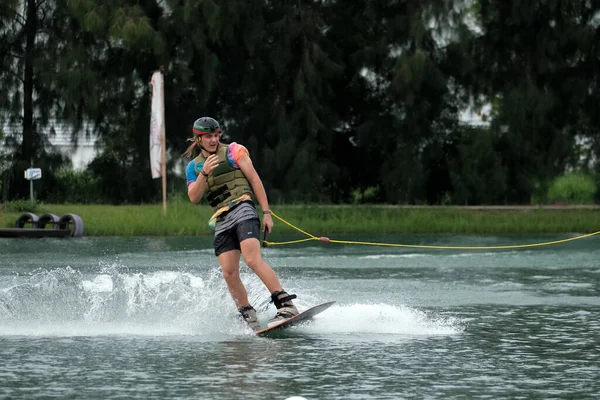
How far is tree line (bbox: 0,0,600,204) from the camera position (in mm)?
34312

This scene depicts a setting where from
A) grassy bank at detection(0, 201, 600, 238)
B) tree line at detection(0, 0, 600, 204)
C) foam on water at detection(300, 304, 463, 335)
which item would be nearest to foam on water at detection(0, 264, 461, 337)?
foam on water at detection(300, 304, 463, 335)

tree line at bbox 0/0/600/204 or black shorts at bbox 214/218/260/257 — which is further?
tree line at bbox 0/0/600/204

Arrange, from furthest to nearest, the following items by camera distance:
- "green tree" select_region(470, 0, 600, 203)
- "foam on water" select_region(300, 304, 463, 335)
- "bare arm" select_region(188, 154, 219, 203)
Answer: "green tree" select_region(470, 0, 600, 203) < "foam on water" select_region(300, 304, 463, 335) < "bare arm" select_region(188, 154, 219, 203)

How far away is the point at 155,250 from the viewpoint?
23047 millimetres

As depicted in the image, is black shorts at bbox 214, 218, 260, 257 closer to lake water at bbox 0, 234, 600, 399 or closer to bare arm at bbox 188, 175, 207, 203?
bare arm at bbox 188, 175, 207, 203

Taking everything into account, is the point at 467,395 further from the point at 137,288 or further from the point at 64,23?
the point at 64,23

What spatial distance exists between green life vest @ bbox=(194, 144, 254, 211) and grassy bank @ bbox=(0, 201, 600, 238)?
618 inches

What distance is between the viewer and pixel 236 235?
11812 mm

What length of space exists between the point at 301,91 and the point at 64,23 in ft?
20.4

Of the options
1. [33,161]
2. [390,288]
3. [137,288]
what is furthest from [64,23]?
[137,288]

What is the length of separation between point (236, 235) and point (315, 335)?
3.40 ft

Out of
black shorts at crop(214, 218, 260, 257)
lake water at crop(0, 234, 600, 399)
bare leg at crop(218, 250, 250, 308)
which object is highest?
black shorts at crop(214, 218, 260, 257)

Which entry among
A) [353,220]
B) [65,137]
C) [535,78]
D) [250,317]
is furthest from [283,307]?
[65,137]

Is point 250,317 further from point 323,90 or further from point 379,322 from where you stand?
point 323,90
